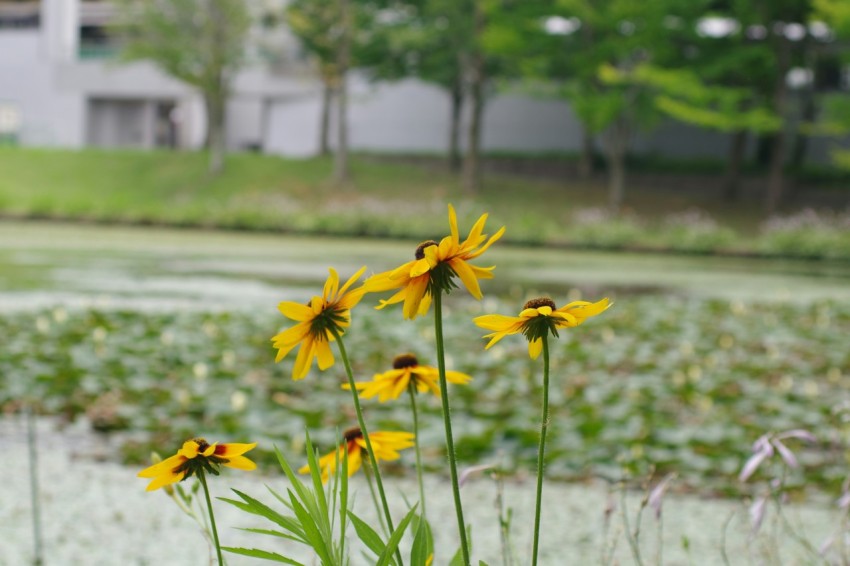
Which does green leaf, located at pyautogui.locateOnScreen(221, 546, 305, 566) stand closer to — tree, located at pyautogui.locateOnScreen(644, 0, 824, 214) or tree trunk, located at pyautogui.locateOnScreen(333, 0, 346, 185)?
tree, located at pyautogui.locateOnScreen(644, 0, 824, 214)

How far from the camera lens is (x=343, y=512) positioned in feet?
3.61

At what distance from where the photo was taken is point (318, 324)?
43.4 inches

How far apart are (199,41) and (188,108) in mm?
12624

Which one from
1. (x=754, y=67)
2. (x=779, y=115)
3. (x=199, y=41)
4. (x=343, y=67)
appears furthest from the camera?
(x=199, y=41)

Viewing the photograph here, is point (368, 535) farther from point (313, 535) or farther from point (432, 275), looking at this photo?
point (432, 275)

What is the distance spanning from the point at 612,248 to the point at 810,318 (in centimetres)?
922

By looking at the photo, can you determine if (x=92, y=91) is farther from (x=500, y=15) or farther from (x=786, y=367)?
(x=786, y=367)

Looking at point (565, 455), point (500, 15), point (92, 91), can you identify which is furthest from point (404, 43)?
point (565, 455)

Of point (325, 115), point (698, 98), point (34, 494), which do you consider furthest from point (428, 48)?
point (34, 494)

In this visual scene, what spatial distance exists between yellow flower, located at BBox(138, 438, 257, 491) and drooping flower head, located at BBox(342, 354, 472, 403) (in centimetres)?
25

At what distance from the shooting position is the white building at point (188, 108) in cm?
2975

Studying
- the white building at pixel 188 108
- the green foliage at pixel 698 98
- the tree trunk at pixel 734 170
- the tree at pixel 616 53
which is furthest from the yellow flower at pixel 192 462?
the white building at pixel 188 108

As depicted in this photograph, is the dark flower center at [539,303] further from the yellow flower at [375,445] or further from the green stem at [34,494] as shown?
the green stem at [34,494]

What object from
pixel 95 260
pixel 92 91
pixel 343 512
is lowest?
pixel 95 260
